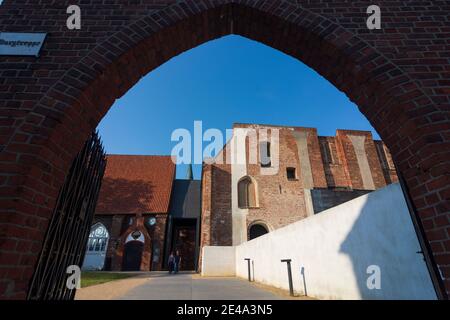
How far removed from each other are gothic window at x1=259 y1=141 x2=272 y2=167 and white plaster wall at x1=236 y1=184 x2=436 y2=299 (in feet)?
39.2

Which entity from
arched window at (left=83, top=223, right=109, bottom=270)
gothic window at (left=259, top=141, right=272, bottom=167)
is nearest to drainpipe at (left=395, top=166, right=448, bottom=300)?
gothic window at (left=259, top=141, right=272, bottom=167)

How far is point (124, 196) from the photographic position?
23.1 metres

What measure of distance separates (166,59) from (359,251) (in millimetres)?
5081

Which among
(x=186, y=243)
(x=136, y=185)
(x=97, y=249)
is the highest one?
(x=136, y=185)

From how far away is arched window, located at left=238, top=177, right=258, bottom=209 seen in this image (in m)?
19.0

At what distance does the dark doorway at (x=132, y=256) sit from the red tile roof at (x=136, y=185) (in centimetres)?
275

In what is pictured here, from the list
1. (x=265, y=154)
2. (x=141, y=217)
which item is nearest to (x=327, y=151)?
(x=265, y=154)

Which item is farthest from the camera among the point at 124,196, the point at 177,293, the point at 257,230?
the point at 124,196

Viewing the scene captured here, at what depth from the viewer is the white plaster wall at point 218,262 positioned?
1511 centimetres

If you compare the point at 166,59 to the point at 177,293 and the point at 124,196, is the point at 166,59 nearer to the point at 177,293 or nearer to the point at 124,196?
the point at 177,293

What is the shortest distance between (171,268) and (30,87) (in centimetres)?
1694

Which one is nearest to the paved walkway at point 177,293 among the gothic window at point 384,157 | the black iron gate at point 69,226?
the black iron gate at point 69,226

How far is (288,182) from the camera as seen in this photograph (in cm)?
1989
